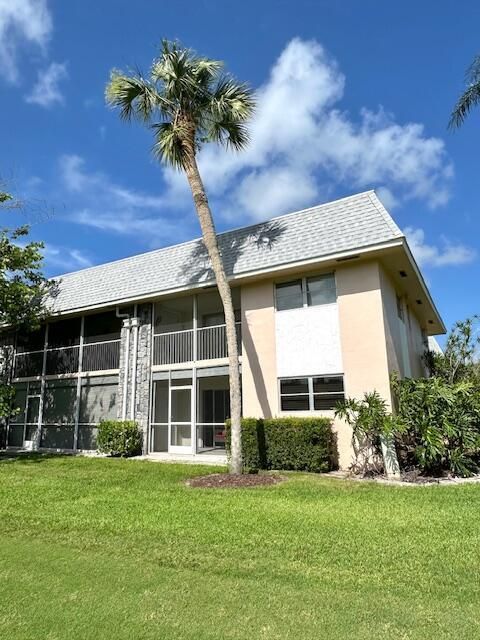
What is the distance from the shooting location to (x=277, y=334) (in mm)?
13477

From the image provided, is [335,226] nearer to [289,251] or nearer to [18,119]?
[289,251]

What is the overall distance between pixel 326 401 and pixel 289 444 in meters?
1.79

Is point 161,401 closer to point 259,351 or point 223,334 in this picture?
point 223,334

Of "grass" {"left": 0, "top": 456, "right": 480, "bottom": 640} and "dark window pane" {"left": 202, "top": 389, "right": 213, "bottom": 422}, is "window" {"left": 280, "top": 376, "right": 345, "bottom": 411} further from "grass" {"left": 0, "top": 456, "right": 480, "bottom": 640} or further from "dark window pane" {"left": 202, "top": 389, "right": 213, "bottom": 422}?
"dark window pane" {"left": 202, "top": 389, "right": 213, "bottom": 422}

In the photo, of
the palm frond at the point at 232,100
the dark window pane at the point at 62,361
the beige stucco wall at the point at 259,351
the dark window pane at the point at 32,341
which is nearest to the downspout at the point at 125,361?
the dark window pane at the point at 62,361

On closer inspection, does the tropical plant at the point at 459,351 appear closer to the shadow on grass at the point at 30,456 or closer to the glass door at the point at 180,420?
the glass door at the point at 180,420

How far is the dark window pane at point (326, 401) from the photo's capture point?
481 inches

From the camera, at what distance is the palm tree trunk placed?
34.2ft

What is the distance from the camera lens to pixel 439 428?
10.1 meters

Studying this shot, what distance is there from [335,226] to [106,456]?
10893 millimetres

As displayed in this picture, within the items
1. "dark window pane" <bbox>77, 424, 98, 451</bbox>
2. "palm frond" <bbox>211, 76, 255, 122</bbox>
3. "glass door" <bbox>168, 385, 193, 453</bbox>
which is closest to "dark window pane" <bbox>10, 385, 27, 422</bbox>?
"dark window pane" <bbox>77, 424, 98, 451</bbox>

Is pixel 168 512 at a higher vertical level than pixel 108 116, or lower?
lower

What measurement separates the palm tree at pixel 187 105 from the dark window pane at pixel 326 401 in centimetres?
407

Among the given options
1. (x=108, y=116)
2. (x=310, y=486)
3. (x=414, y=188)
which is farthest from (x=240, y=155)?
(x=414, y=188)
